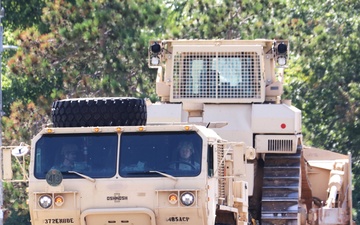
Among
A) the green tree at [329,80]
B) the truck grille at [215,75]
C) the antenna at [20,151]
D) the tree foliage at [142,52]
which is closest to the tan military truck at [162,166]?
the antenna at [20,151]

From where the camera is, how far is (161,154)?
18.6 m

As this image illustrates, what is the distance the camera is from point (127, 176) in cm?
1847

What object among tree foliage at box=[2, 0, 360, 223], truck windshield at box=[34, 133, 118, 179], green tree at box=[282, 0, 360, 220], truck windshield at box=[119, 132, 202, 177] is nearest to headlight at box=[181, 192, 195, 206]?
truck windshield at box=[119, 132, 202, 177]

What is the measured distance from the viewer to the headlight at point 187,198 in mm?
18312

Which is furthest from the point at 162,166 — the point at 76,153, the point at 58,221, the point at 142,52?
the point at 142,52

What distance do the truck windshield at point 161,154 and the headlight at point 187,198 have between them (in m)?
0.24

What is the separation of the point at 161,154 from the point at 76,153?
3.56 ft

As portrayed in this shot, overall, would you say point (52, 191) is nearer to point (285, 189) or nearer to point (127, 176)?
point (127, 176)

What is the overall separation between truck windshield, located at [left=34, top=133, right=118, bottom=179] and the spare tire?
47 cm

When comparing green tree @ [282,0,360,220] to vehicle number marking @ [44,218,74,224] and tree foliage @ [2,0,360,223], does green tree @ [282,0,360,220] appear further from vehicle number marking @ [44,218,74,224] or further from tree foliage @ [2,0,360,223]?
vehicle number marking @ [44,218,74,224]

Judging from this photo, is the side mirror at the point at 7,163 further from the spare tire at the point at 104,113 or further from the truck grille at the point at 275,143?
the truck grille at the point at 275,143

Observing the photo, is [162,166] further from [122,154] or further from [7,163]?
[7,163]

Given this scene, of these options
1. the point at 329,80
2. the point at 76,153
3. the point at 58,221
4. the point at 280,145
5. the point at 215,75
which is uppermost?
the point at 215,75

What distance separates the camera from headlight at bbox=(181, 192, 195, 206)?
1831 centimetres
